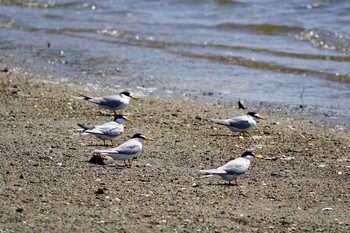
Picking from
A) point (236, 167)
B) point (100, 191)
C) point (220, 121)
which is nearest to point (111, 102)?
point (220, 121)

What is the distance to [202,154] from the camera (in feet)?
33.3

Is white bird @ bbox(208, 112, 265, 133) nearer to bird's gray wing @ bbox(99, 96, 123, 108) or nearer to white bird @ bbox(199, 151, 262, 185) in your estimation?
bird's gray wing @ bbox(99, 96, 123, 108)

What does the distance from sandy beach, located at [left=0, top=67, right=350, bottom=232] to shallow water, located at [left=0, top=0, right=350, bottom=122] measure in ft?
5.45

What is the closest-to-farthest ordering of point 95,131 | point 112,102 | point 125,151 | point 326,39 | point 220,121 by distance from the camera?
point 125,151 < point 95,131 < point 220,121 < point 112,102 < point 326,39

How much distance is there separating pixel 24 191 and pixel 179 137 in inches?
129

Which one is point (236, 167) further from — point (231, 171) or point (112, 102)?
point (112, 102)

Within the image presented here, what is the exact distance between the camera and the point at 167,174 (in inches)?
358

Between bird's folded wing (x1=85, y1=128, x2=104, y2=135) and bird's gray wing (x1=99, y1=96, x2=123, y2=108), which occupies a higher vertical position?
bird's folded wing (x1=85, y1=128, x2=104, y2=135)

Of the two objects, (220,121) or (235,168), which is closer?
(235,168)

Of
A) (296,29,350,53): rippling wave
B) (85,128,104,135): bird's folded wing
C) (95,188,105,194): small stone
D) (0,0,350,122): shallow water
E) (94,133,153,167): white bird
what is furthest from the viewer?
(296,29,350,53): rippling wave

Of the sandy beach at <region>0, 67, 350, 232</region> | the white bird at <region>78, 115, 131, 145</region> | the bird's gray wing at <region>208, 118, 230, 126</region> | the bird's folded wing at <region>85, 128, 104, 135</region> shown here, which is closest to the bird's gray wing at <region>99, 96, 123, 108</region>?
the sandy beach at <region>0, 67, 350, 232</region>

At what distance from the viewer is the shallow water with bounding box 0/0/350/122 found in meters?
14.6

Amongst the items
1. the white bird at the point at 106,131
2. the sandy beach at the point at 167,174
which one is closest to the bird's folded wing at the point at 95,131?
the white bird at the point at 106,131

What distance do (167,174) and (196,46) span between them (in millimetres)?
10275
